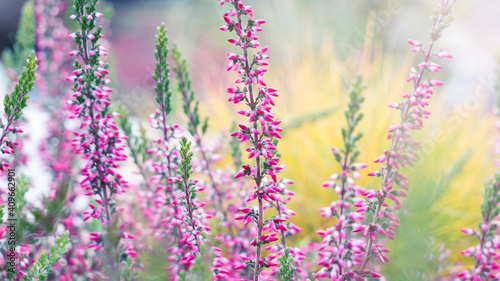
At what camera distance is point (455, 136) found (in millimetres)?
3115

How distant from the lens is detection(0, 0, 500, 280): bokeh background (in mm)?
1451

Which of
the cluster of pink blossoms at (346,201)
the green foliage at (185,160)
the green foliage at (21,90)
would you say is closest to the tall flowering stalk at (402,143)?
the cluster of pink blossoms at (346,201)

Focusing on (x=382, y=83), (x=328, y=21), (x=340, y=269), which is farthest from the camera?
(x=328, y=21)

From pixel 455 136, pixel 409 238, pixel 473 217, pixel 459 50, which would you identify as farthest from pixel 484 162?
pixel 459 50

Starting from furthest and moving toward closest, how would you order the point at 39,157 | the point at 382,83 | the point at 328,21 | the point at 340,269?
the point at 328,21 < the point at 382,83 < the point at 39,157 < the point at 340,269

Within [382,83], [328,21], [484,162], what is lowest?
[484,162]

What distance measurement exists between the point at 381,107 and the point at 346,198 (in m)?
3.07

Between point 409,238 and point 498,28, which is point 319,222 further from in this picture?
point 498,28

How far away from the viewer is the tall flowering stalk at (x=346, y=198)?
83 cm

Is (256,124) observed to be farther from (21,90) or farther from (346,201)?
(21,90)

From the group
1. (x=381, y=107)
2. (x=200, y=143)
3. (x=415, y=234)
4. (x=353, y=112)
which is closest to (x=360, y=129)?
(x=381, y=107)

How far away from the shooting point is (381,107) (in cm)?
380

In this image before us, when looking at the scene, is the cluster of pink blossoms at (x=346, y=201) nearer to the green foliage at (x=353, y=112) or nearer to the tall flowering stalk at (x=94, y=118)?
the green foliage at (x=353, y=112)

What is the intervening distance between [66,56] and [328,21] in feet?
16.4
